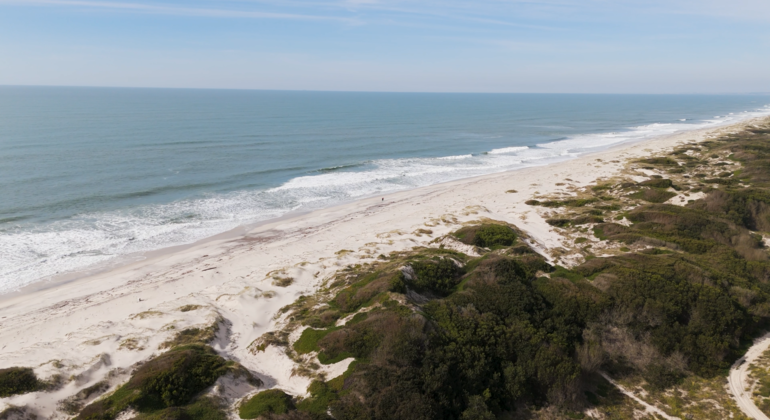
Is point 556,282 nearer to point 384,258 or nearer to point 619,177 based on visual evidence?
point 384,258

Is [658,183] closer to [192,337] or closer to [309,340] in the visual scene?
[309,340]

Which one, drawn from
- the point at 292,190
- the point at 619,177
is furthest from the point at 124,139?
the point at 619,177

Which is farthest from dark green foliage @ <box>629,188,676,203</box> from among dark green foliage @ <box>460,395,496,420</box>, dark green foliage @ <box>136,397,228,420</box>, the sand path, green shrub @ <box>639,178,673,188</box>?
dark green foliage @ <box>136,397,228,420</box>

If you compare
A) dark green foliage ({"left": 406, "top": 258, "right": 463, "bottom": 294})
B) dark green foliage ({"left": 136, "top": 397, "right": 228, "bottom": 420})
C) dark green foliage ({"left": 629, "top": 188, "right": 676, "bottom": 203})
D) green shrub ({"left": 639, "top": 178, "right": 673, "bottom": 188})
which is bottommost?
dark green foliage ({"left": 136, "top": 397, "right": 228, "bottom": 420})

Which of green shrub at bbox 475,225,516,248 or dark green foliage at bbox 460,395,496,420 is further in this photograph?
green shrub at bbox 475,225,516,248

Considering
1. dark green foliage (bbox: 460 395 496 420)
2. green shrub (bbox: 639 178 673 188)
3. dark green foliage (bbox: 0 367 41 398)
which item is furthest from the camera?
green shrub (bbox: 639 178 673 188)

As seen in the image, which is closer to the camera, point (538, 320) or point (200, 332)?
point (538, 320)

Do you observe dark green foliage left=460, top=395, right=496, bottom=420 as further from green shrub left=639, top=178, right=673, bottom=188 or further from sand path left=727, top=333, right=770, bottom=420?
green shrub left=639, top=178, right=673, bottom=188
